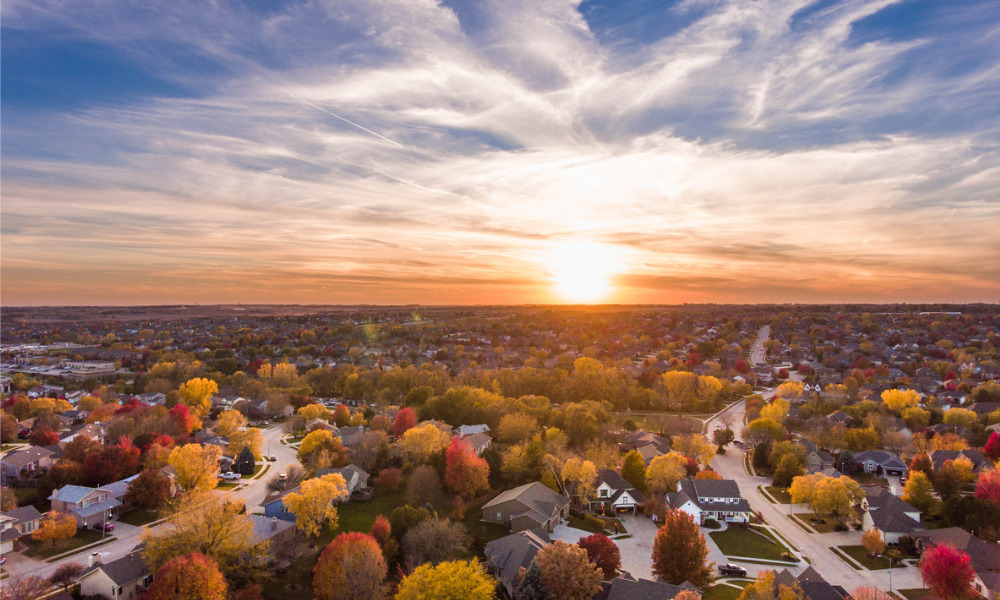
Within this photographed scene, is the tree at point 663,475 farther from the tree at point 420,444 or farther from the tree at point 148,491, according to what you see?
the tree at point 148,491

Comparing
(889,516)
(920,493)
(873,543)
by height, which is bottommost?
(873,543)

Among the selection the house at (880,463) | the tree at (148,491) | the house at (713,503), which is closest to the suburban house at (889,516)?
the house at (713,503)

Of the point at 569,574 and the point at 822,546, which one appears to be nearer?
the point at 569,574

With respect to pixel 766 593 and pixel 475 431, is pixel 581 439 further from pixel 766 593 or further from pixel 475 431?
pixel 766 593

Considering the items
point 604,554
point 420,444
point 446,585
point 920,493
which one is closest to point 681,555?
point 604,554

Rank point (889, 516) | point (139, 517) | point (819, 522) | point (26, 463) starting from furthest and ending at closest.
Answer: point (26, 463) → point (819, 522) → point (139, 517) → point (889, 516)

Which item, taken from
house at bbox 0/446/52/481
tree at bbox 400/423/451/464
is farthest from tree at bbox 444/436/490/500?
house at bbox 0/446/52/481

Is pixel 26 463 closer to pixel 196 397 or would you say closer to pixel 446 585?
pixel 196 397

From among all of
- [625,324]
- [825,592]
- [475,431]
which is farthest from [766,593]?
[625,324]
